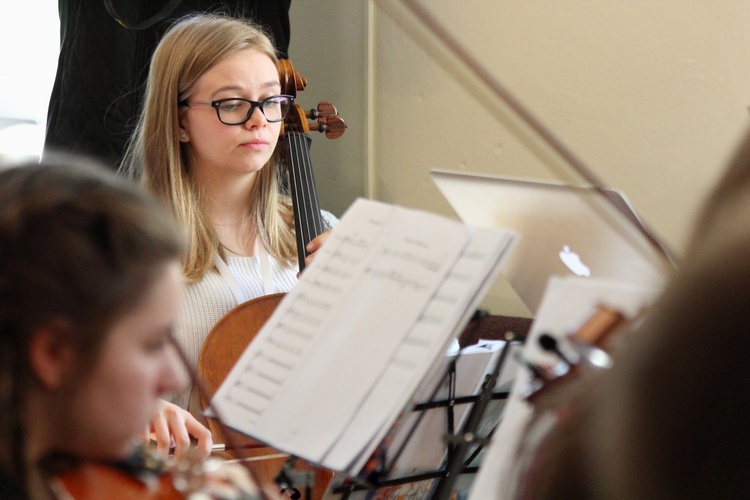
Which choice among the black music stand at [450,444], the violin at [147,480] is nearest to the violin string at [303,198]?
the black music stand at [450,444]

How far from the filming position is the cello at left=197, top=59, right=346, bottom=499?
1.25m

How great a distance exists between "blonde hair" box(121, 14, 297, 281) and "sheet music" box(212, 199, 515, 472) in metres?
0.75

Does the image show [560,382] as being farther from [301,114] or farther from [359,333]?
[301,114]

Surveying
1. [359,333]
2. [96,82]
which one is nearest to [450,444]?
[359,333]

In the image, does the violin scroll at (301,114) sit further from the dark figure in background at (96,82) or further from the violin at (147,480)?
the violin at (147,480)

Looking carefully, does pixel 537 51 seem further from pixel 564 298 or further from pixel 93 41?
pixel 564 298

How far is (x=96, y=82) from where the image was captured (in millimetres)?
1911

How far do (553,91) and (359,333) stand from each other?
49.5 inches

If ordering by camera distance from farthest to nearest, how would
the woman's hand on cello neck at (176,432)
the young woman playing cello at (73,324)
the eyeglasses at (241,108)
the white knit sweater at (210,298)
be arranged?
the eyeglasses at (241,108)
the white knit sweater at (210,298)
the woman's hand on cello neck at (176,432)
the young woman playing cello at (73,324)

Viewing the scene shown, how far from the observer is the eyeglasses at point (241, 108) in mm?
1538

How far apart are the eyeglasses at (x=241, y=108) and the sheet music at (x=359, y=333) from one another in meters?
0.76

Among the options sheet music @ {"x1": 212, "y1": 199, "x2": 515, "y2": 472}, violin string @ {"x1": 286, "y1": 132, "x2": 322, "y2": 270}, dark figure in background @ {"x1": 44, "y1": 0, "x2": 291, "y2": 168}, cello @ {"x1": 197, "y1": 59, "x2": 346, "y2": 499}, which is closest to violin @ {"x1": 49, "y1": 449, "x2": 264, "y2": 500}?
sheet music @ {"x1": 212, "y1": 199, "x2": 515, "y2": 472}

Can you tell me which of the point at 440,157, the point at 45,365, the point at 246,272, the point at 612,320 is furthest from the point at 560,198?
the point at 440,157

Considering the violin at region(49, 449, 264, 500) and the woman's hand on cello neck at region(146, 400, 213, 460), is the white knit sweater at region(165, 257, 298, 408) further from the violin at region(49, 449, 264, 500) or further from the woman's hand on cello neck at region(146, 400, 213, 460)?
the violin at region(49, 449, 264, 500)
